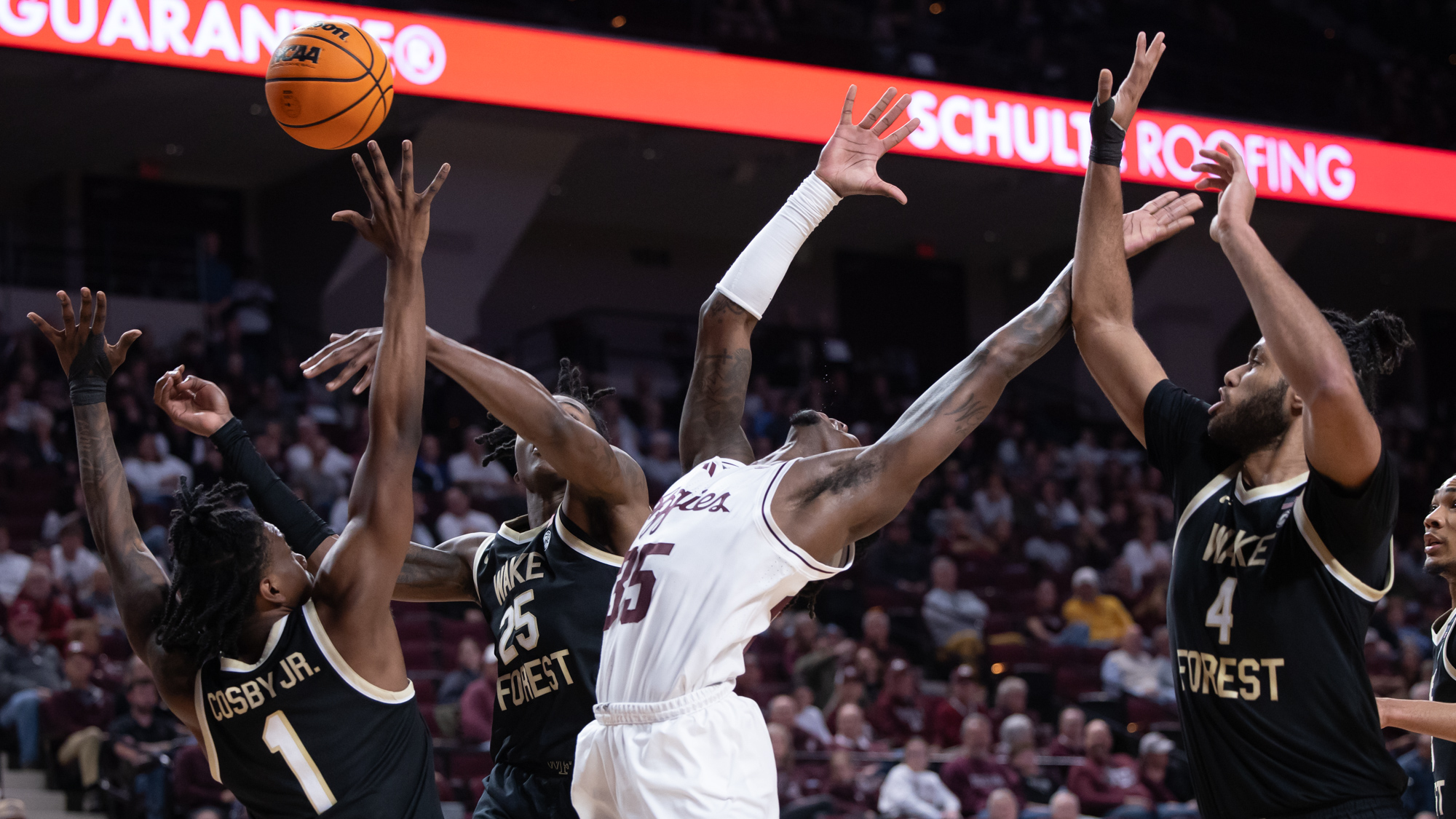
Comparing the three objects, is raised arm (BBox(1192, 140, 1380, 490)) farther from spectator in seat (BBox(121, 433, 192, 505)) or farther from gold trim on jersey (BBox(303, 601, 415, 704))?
spectator in seat (BBox(121, 433, 192, 505))

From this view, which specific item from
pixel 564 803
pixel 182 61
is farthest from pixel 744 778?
pixel 182 61

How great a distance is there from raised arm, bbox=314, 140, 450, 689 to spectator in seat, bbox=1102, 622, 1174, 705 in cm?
1115

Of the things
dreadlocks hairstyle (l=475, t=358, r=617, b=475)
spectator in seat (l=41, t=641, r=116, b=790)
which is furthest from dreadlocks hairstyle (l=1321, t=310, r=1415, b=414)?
spectator in seat (l=41, t=641, r=116, b=790)

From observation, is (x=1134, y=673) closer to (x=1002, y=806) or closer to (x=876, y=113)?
(x=1002, y=806)

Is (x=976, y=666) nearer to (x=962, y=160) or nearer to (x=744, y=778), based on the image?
(x=962, y=160)

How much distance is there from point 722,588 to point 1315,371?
1.45 meters

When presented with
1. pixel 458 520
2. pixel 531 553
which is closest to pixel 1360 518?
pixel 531 553

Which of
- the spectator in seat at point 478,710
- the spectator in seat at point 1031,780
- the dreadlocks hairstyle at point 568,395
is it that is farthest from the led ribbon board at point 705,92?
the dreadlocks hairstyle at point 568,395

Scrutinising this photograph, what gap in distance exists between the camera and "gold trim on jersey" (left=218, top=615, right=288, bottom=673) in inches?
140

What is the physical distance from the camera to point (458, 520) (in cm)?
1280

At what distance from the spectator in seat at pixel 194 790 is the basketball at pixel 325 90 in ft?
18.7

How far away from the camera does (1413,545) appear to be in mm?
A: 18875

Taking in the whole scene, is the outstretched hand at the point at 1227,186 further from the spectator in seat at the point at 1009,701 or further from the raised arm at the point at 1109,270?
the spectator in seat at the point at 1009,701

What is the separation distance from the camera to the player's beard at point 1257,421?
12.0 feet
